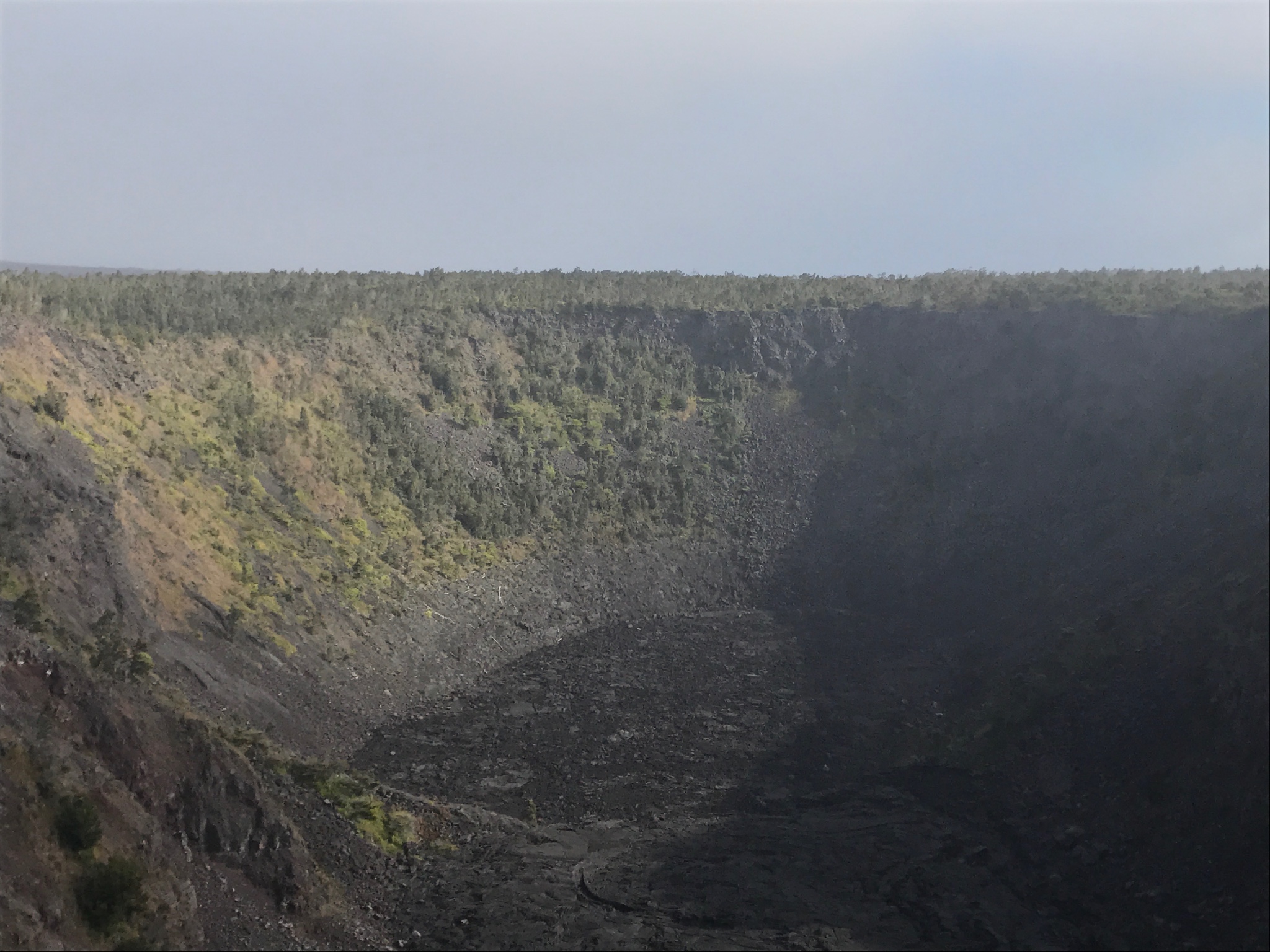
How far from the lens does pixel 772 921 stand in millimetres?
17891

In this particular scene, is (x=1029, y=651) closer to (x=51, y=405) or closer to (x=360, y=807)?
(x=360, y=807)

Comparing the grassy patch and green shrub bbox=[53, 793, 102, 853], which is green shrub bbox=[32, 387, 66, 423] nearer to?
the grassy patch

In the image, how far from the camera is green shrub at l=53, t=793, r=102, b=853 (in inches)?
524

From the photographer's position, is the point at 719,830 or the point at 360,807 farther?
the point at 719,830

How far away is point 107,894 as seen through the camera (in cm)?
1300

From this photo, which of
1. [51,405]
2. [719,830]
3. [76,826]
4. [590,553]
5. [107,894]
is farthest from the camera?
[590,553]

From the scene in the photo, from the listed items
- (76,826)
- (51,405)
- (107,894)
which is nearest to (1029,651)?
(107,894)

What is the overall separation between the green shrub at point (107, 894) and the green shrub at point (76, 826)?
288 millimetres

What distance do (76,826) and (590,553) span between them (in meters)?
26.2

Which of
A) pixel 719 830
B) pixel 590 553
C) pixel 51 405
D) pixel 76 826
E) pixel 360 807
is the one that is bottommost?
pixel 719 830

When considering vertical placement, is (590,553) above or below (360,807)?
above

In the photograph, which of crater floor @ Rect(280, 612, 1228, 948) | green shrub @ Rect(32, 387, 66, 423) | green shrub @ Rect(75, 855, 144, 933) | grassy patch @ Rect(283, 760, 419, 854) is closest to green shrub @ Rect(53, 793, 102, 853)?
green shrub @ Rect(75, 855, 144, 933)

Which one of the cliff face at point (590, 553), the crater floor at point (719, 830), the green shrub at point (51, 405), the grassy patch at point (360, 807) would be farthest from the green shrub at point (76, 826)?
the green shrub at point (51, 405)

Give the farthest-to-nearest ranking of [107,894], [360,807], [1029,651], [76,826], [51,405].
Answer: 1. [1029,651]
2. [51,405]
3. [360,807]
4. [76,826]
5. [107,894]
